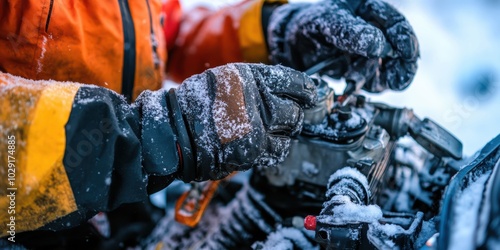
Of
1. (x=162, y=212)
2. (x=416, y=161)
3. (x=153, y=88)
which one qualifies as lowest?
(x=162, y=212)

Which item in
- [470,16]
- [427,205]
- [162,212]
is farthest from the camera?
[470,16]

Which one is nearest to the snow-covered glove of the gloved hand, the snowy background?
the gloved hand

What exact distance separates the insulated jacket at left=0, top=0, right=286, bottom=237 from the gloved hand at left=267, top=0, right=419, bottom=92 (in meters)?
0.58

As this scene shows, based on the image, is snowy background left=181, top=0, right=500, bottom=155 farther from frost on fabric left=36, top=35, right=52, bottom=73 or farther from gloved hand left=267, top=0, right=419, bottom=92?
frost on fabric left=36, top=35, right=52, bottom=73

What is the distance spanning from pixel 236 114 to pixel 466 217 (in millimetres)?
475

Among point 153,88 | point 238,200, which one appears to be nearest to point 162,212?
point 238,200

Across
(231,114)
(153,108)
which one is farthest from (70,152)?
(231,114)

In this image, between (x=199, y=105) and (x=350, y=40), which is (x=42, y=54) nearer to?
(x=199, y=105)

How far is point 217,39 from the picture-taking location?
1718mm

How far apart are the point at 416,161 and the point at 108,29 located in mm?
1123

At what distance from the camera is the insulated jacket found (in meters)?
0.74

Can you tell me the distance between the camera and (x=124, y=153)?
83 cm

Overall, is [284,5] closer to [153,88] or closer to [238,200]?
[153,88]

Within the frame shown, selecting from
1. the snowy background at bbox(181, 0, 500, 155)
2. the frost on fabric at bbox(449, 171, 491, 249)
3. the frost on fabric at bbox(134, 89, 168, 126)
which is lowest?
the snowy background at bbox(181, 0, 500, 155)
